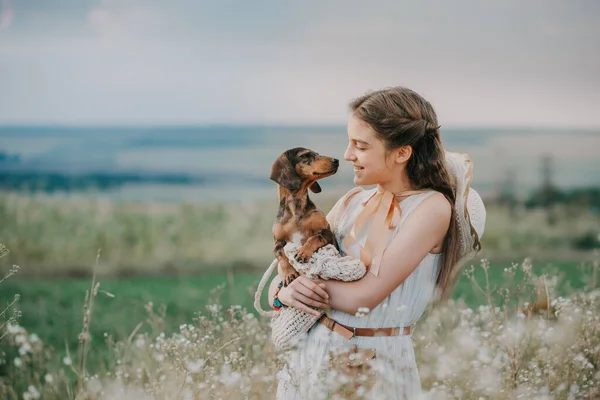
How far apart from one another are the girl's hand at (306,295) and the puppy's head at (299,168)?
0.58 m

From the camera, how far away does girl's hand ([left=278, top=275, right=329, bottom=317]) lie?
3279 millimetres

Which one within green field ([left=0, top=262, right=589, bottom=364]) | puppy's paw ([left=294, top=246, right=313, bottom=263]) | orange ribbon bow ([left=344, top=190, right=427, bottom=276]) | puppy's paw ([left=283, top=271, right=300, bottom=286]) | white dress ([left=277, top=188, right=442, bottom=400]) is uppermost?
orange ribbon bow ([left=344, top=190, right=427, bottom=276])

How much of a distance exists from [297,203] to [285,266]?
350 mm

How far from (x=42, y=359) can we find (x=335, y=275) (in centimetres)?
259

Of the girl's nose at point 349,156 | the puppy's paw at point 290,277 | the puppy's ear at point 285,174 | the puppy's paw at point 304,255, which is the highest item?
the girl's nose at point 349,156

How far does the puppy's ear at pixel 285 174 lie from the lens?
12.2 feet

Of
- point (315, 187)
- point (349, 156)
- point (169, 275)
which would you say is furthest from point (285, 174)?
point (169, 275)

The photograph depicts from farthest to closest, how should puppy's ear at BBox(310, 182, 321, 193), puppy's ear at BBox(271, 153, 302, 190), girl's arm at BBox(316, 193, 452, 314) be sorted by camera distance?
puppy's ear at BBox(310, 182, 321, 193)
puppy's ear at BBox(271, 153, 302, 190)
girl's arm at BBox(316, 193, 452, 314)

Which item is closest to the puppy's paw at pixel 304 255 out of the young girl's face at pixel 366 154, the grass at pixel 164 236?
the young girl's face at pixel 366 154

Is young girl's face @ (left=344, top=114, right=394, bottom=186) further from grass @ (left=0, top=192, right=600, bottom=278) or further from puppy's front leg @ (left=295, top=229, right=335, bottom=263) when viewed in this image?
grass @ (left=0, top=192, right=600, bottom=278)

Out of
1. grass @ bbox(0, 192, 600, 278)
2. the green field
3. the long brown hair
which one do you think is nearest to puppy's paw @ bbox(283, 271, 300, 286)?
the long brown hair

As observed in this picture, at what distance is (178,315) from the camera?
7.97 m

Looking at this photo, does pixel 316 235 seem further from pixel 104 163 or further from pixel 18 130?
pixel 18 130

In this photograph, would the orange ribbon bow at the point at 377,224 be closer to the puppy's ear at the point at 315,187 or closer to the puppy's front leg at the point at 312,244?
the puppy's front leg at the point at 312,244
